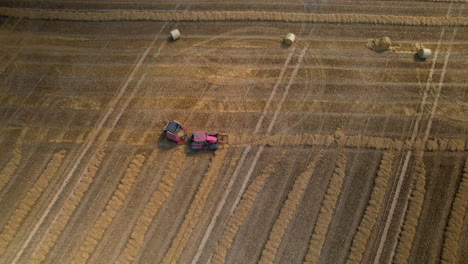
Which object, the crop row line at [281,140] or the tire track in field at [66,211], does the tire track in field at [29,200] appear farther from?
the tire track in field at [66,211]

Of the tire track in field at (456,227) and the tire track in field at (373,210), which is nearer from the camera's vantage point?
the tire track in field at (456,227)

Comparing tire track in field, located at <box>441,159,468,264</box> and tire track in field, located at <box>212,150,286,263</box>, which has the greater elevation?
tire track in field, located at <box>441,159,468,264</box>

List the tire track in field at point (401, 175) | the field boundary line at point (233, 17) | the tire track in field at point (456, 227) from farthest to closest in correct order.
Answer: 1. the field boundary line at point (233, 17)
2. the tire track in field at point (401, 175)
3. the tire track in field at point (456, 227)

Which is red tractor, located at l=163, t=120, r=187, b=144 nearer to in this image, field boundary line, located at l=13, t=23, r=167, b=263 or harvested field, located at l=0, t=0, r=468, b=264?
harvested field, located at l=0, t=0, r=468, b=264

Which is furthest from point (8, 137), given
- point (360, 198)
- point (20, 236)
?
point (360, 198)

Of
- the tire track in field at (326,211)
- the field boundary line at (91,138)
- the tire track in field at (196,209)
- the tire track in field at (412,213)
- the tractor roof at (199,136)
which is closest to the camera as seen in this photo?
the tire track in field at (412,213)

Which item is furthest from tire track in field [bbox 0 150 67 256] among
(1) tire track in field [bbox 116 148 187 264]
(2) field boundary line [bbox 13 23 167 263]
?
(1) tire track in field [bbox 116 148 187 264]

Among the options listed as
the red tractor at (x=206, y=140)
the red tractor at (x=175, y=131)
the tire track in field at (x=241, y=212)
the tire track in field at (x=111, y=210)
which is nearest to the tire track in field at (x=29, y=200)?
the tire track in field at (x=111, y=210)
